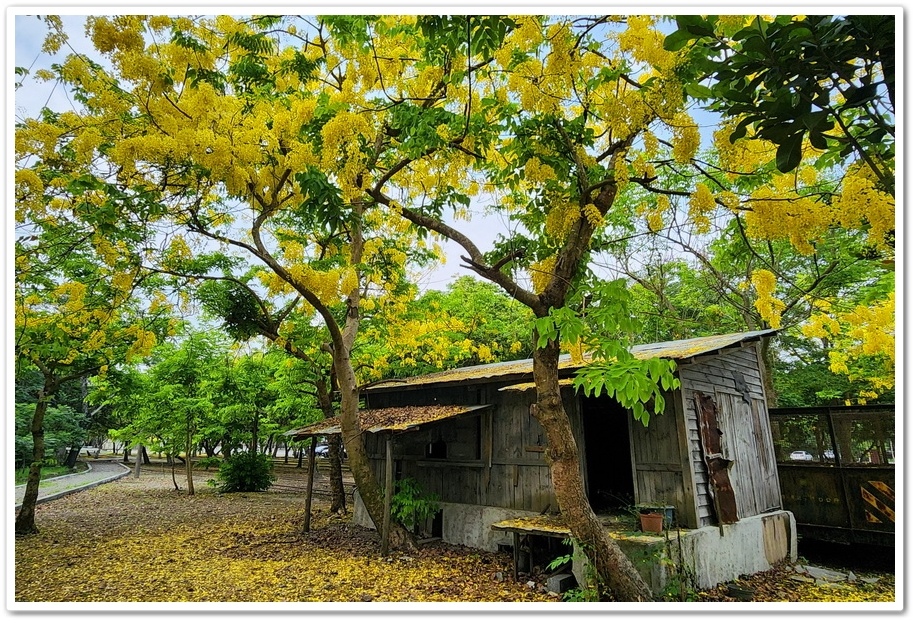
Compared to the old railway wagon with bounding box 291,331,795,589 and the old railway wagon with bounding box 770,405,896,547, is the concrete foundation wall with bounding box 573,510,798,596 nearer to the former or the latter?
the old railway wagon with bounding box 291,331,795,589

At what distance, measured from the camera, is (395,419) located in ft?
22.1

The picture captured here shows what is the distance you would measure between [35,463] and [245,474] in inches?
263

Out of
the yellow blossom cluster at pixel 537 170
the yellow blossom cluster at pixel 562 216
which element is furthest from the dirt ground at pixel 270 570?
the yellow blossom cluster at pixel 537 170

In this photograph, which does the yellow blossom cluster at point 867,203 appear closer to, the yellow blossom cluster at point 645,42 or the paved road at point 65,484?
the yellow blossom cluster at point 645,42

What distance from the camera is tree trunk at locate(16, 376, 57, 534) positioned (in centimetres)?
717

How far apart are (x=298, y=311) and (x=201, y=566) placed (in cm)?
405

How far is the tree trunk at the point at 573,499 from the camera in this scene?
3824 mm

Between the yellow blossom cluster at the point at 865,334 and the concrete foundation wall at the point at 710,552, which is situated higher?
the yellow blossom cluster at the point at 865,334

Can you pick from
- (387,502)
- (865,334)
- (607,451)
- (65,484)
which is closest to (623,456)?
(607,451)

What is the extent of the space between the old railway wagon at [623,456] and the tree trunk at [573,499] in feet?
2.35

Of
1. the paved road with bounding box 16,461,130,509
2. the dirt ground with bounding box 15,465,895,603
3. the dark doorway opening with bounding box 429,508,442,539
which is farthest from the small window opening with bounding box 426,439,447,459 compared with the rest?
the paved road with bounding box 16,461,130,509

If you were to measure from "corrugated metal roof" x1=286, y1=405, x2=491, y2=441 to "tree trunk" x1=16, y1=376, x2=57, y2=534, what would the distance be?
3472mm
